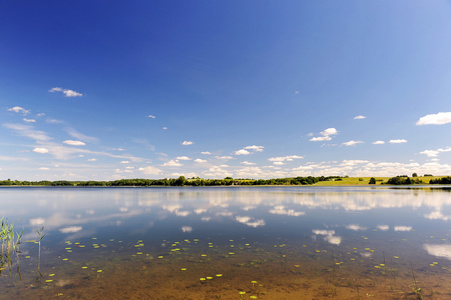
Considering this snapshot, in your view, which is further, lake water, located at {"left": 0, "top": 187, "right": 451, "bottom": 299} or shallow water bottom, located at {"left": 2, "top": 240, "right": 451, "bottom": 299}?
lake water, located at {"left": 0, "top": 187, "right": 451, "bottom": 299}

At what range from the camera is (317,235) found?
68.5ft

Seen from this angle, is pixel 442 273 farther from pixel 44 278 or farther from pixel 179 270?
pixel 44 278

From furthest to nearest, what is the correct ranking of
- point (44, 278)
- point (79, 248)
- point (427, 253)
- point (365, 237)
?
point (365, 237) → point (79, 248) → point (427, 253) → point (44, 278)

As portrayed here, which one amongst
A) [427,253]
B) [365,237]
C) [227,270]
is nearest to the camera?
[227,270]

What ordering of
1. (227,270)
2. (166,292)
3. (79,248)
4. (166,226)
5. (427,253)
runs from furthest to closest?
(166,226) → (79,248) → (427,253) → (227,270) → (166,292)

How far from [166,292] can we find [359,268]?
10.1 meters

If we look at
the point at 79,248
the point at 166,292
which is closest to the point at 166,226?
the point at 79,248

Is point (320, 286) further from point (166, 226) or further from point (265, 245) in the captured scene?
point (166, 226)

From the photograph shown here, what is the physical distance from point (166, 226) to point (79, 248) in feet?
30.6

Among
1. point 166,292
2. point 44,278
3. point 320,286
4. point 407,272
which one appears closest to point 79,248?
point 44,278

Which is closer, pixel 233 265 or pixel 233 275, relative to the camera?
pixel 233 275

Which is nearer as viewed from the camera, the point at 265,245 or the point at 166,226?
the point at 265,245

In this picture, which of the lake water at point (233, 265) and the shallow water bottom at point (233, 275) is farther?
the lake water at point (233, 265)

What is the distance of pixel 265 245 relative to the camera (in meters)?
17.6
